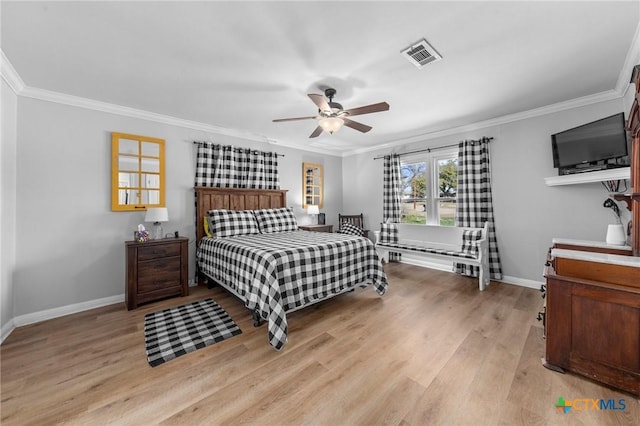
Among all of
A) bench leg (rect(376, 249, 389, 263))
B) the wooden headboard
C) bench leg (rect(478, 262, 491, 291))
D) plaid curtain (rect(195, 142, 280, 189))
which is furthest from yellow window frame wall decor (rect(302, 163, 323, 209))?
bench leg (rect(478, 262, 491, 291))

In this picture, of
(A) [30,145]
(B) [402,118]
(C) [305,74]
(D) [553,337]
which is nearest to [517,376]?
(D) [553,337]

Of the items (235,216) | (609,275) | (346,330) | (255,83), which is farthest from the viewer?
(235,216)

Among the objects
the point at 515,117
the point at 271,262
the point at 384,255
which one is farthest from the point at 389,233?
the point at 271,262

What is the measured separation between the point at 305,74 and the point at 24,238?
11.4ft

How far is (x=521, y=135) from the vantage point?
351 centimetres

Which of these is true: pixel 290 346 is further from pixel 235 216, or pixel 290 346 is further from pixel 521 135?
pixel 521 135

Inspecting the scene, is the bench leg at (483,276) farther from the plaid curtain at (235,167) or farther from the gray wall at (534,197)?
the plaid curtain at (235,167)

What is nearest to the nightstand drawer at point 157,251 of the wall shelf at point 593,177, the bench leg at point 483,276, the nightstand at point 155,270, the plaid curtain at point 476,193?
the nightstand at point 155,270

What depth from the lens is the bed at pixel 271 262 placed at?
7.49 feet

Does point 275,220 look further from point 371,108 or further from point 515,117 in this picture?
point 515,117

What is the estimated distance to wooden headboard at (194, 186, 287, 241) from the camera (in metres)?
3.80

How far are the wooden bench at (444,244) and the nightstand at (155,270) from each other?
10.9 ft

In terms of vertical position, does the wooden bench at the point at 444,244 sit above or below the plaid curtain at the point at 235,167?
below

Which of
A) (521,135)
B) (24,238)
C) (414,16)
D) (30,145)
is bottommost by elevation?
(24,238)
